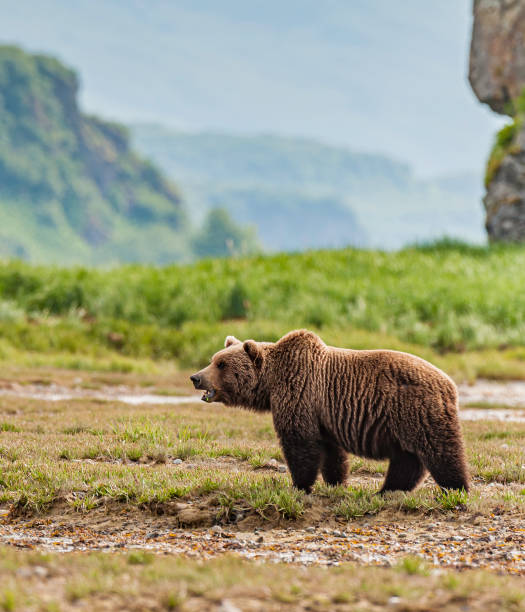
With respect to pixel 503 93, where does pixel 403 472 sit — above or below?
below

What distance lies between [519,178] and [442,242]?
12.0 ft

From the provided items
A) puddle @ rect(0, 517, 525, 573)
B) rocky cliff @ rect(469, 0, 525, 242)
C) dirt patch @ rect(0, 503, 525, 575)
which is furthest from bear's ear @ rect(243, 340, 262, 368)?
rocky cliff @ rect(469, 0, 525, 242)

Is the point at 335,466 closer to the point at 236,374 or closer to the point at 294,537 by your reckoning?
the point at 236,374

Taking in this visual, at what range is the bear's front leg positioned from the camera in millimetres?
7555

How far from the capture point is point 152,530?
6.77 m

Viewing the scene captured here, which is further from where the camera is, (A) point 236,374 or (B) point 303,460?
(A) point 236,374

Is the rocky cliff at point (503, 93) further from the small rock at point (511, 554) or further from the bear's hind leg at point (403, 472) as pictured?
the small rock at point (511, 554)

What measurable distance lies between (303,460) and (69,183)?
138 meters

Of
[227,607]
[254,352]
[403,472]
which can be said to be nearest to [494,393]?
[403,472]

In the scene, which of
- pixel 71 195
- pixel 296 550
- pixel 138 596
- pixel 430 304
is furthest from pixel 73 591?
pixel 71 195

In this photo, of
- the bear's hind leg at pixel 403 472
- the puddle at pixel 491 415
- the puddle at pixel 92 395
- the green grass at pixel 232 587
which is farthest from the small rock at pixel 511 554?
the puddle at pixel 92 395

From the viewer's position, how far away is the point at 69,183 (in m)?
139

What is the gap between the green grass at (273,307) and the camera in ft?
67.3

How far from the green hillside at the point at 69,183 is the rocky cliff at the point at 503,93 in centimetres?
9343
